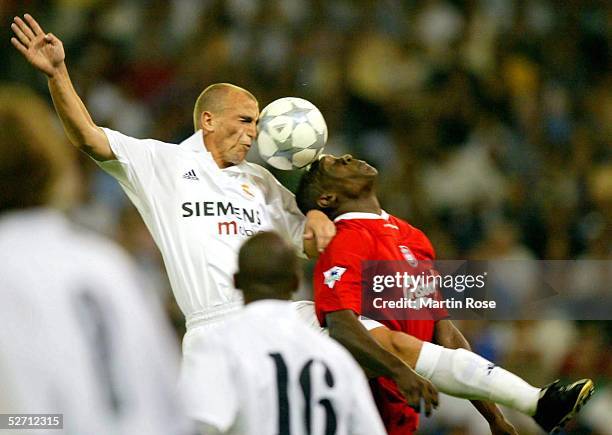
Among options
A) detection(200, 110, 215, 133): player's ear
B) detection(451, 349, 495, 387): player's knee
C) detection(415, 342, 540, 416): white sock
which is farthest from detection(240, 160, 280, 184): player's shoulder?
detection(451, 349, 495, 387): player's knee

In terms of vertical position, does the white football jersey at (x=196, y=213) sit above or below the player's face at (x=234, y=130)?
below

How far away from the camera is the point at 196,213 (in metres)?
6.33

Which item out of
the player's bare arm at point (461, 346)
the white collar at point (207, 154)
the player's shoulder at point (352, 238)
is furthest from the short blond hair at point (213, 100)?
the player's bare arm at point (461, 346)

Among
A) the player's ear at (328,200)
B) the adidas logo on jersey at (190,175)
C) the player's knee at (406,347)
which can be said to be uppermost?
the adidas logo on jersey at (190,175)

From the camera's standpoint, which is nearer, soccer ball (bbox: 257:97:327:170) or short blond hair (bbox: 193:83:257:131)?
soccer ball (bbox: 257:97:327:170)

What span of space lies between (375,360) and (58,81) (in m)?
2.12

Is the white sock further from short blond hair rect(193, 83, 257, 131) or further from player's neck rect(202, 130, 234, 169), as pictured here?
short blond hair rect(193, 83, 257, 131)

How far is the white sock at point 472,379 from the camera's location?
19.8 feet

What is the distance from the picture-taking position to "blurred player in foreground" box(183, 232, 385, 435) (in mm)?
4016

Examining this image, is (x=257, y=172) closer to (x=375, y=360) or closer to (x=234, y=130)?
(x=234, y=130)

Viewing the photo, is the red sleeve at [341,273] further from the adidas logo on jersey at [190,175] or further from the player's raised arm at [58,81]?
the player's raised arm at [58,81]

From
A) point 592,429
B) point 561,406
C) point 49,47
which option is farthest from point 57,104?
point 592,429

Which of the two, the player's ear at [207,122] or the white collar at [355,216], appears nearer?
the white collar at [355,216]

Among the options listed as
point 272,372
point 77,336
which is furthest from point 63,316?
point 272,372
